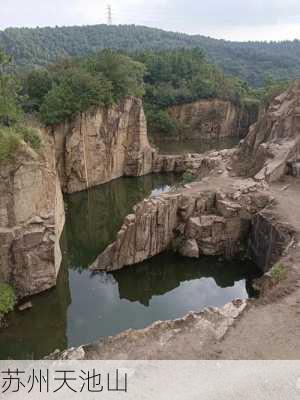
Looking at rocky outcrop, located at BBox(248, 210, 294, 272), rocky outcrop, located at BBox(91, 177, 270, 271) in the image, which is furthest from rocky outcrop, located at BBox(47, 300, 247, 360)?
rocky outcrop, located at BBox(91, 177, 270, 271)

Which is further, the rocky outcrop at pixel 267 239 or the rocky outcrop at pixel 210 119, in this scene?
the rocky outcrop at pixel 210 119

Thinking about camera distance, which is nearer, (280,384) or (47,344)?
(280,384)

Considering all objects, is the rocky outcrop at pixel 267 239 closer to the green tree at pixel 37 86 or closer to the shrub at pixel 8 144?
the shrub at pixel 8 144

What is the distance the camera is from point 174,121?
138ft

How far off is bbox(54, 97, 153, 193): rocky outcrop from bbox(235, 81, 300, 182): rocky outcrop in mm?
9558

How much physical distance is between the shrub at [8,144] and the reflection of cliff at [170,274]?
21.0 ft

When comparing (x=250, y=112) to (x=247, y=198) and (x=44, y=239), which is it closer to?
(x=247, y=198)

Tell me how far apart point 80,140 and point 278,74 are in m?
63.1

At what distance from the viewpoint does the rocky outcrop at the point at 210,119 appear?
4472 cm

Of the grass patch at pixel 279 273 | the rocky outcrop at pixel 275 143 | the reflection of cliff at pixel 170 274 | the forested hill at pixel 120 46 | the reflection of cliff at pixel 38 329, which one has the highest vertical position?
the forested hill at pixel 120 46

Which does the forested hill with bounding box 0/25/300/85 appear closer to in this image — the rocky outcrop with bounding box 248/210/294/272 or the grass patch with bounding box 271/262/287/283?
the rocky outcrop with bounding box 248/210/294/272

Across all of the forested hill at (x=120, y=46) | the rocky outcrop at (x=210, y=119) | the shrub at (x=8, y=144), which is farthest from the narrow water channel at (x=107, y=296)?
the forested hill at (x=120, y=46)

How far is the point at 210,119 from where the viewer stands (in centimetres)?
4638

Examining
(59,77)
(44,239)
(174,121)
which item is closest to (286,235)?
(44,239)
